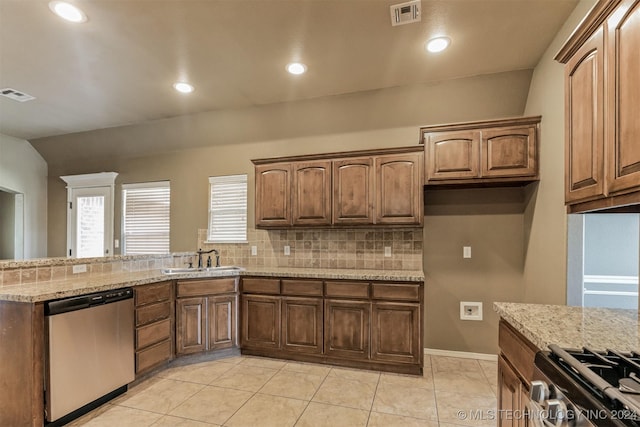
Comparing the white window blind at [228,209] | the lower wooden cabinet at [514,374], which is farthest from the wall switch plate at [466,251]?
the white window blind at [228,209]

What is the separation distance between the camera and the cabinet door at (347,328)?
3012 mm

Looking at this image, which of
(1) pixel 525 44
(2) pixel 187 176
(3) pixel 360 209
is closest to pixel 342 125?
(3) pixel 360 209

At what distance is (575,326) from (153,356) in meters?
3.19

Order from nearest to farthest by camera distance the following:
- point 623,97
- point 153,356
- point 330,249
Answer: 1. point 623,97
2. point 153,356
3. point 330,249

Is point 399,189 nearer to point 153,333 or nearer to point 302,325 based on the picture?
point 302,325

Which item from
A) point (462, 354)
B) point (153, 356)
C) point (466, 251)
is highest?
point (466, 251)

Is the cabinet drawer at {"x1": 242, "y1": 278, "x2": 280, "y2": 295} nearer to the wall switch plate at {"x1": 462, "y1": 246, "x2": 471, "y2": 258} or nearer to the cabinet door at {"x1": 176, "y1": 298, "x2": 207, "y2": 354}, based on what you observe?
the cabinet door at {"x1": 176, "y1": 298, "x2": 207, "y2": 354}

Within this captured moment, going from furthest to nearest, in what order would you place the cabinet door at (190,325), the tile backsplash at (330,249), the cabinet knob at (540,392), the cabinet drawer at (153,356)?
the tile backsplash at (330,249) → the cabinet door at (190,325) → the cabinet drawer at (153,356) → the cabinet knob at (540,392)

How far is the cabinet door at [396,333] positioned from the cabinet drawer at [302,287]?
0.60 metres

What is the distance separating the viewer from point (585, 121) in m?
1.45

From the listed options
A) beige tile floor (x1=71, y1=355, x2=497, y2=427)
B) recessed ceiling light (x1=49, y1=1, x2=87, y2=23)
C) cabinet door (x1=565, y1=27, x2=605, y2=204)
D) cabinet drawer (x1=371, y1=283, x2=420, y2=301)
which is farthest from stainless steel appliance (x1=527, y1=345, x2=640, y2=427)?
recessed ceiling light (x1=49, y1=1, x2=87, y2=23)

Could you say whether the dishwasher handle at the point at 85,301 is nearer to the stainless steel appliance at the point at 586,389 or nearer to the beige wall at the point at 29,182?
the stainless steel appliance at the point at 586,389

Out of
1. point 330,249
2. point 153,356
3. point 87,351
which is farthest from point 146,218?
point 330,249

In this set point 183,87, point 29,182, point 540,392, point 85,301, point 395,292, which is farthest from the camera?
point 29,182
